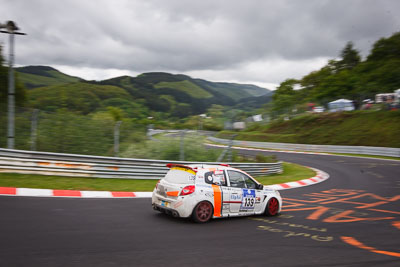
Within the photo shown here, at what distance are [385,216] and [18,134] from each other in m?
12.8

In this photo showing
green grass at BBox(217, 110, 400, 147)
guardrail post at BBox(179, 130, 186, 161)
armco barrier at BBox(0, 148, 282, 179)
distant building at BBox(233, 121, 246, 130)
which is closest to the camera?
armco barrier at BBox(0, 148, 282, 179)

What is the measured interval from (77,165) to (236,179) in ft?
22.4

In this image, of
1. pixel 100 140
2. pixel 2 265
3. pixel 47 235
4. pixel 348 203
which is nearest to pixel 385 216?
pixel 348 203

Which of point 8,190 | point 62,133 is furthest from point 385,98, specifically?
point 8,190

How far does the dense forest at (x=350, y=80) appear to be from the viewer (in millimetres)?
55625

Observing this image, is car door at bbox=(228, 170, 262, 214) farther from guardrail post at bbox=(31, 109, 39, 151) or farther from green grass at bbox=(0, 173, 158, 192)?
guardrail post at bbox=(31, 109, 39, 151)

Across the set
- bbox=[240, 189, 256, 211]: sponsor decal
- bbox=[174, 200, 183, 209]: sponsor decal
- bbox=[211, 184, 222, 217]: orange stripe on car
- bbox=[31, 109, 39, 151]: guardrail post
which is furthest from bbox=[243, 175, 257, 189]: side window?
bbox=[31, 109, 39, 151]: guardrail post

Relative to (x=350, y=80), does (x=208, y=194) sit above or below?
below

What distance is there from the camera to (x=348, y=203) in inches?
439

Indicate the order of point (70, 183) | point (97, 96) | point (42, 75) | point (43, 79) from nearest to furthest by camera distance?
point (70, 183), point (97, 96), point (43, 79), point (42, 75)

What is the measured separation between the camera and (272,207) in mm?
9055

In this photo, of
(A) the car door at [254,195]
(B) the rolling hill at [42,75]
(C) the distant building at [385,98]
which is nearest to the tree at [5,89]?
(A) the car door at [254,195]

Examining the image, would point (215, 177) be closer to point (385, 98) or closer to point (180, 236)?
point (180, 236)

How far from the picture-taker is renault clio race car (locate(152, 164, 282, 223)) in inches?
295
